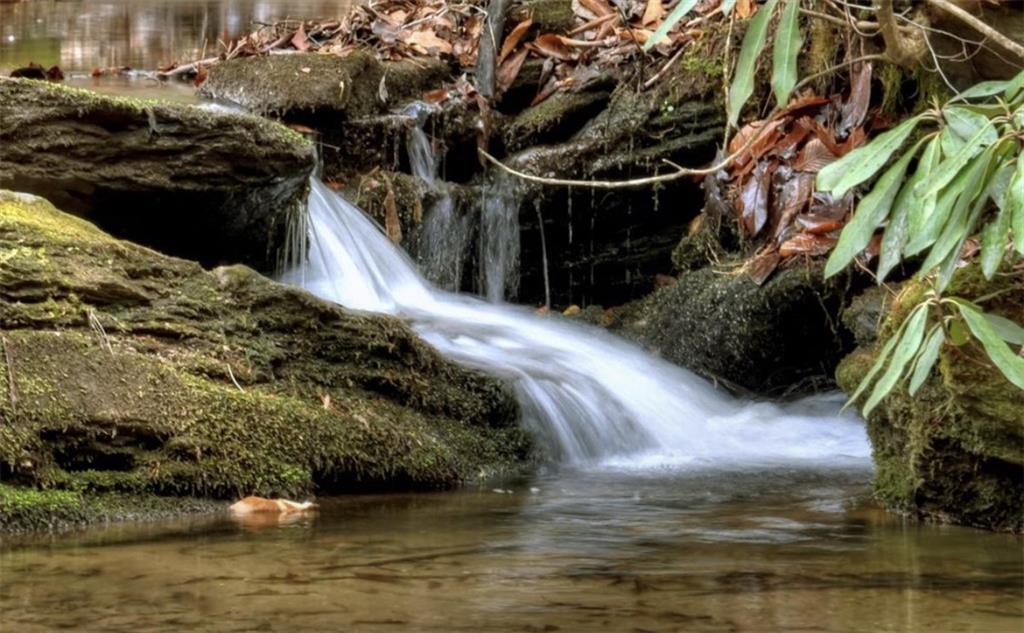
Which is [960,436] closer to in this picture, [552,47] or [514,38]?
[552,47]

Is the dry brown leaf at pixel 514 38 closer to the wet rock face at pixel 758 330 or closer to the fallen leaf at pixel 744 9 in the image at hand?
the fallen leaf at pixel 744 9

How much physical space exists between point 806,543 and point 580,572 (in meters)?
0.82

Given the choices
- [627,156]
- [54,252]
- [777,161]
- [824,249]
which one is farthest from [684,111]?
[54,252]

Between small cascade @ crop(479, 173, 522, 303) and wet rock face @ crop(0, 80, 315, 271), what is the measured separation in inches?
67.2

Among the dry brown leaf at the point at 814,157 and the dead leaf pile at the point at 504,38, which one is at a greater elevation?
the dead leaf pile at the point at 504,38

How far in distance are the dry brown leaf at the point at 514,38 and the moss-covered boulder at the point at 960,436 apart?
4.78 meters

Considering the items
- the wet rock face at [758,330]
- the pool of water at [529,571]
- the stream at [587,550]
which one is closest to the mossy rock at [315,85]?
the stream at [587,550]

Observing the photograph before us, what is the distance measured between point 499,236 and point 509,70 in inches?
50.1

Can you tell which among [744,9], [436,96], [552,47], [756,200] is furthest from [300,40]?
[756,200]

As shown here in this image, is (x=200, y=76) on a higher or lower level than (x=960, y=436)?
higher

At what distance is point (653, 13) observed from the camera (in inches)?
352

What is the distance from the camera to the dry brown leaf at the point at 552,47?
29.6 feet

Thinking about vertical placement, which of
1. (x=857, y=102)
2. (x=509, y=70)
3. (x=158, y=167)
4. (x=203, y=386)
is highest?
(x=509, y=70)

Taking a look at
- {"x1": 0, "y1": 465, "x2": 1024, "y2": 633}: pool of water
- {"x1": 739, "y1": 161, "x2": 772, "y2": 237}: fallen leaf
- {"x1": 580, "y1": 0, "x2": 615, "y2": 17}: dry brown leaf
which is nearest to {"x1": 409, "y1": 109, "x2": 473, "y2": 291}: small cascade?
{"x1": 580, "y1": 0, "x2": 615, "y2": 17}: dry brown leaf
